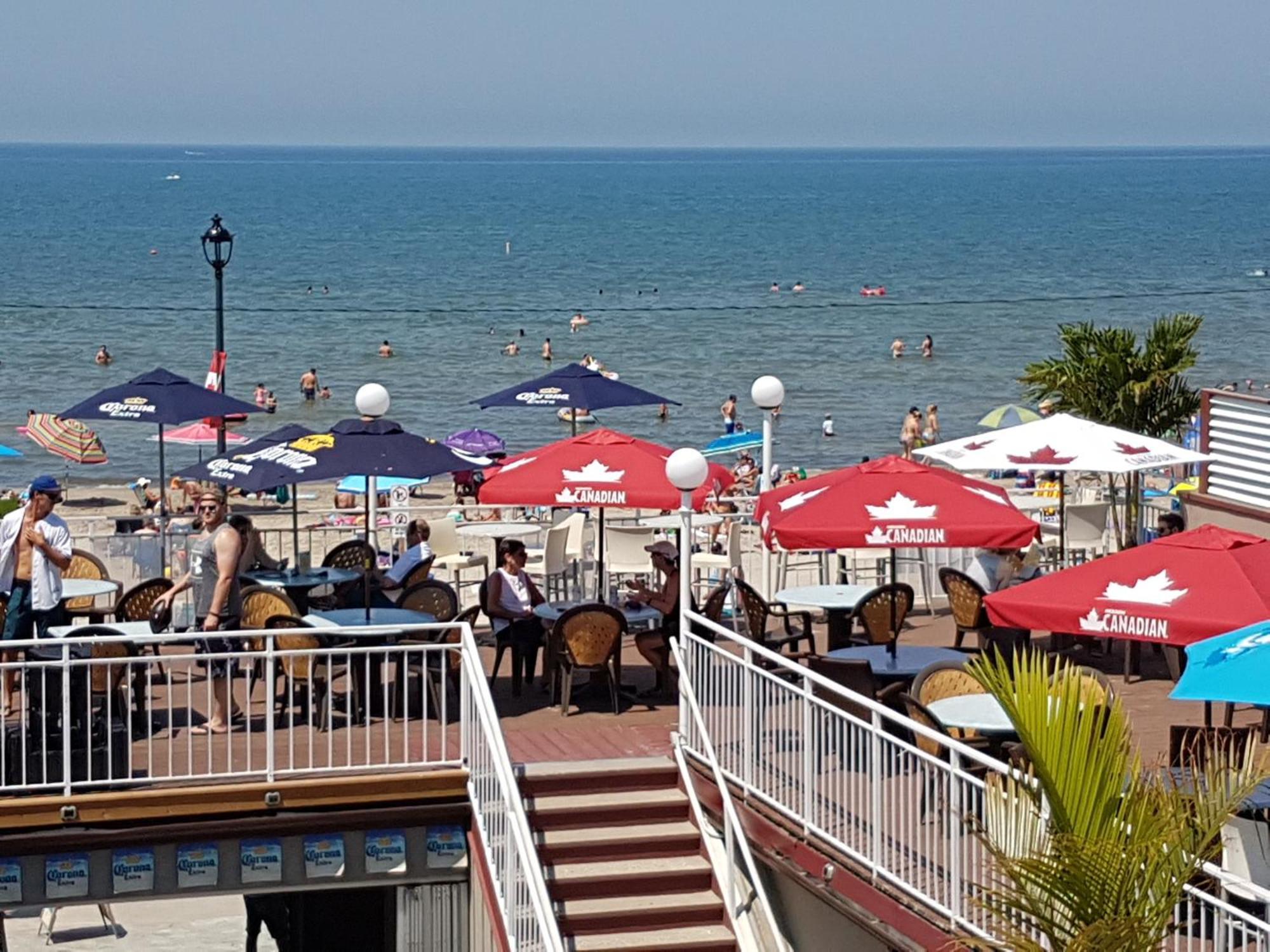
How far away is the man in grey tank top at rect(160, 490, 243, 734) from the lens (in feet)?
42.3

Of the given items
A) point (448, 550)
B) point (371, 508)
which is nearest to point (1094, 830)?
point (371, 508)

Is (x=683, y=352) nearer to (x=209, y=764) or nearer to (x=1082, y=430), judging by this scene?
(x=1082, y=430)

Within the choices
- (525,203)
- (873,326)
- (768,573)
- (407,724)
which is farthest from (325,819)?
(525,203)

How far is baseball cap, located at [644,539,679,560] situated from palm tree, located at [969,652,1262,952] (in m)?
8.91

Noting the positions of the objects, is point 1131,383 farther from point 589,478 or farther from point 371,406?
point 371,406

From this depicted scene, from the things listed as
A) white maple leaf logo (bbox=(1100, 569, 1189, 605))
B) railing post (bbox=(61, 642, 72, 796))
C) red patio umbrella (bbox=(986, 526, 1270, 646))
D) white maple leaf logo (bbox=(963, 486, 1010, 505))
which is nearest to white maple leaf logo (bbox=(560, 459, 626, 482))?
white maple leaf logo (bbox=(963, 486, 1010, 505))

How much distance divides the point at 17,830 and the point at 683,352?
57317 millimetres

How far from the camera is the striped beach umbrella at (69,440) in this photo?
32750mm

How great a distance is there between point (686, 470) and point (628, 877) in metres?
2.55

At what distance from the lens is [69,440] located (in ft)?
108

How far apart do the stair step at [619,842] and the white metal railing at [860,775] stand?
1.56 feet

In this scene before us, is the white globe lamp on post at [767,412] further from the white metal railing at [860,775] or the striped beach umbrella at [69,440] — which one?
the striped beach umbrella at [69,440]

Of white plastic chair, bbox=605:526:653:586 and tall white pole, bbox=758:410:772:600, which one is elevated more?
tall white pole, bbox=758:410:772:600

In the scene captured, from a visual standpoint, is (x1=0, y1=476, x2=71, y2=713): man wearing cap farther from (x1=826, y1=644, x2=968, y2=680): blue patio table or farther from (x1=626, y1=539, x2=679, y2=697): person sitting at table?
(x1=826, y1=644, x2=968, y2=680): blue patio table
